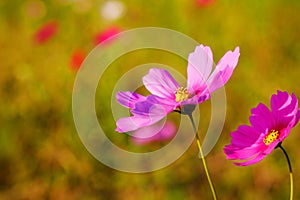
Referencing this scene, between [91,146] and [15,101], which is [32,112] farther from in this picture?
[91,146]

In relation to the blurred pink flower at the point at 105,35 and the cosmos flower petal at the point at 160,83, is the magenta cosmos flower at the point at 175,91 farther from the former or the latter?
the blurred pink flower at the point at 105,35

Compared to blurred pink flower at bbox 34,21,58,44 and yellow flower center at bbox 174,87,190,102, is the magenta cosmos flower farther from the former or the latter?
blurred pink flower at bbox 34,21,58,44

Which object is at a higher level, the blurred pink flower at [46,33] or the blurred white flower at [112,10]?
the blurred pink flower at [46,33]

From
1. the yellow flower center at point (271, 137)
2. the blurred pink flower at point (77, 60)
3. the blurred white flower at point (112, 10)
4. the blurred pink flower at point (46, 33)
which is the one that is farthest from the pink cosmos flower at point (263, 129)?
the blurred white flower at point (112, 10)

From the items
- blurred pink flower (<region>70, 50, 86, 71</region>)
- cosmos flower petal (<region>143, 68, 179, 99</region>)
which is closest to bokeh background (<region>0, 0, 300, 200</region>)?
blurred pink flower (<region>70, 50, 86, 71</region>)

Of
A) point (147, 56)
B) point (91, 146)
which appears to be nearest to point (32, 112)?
point (91, 146)
